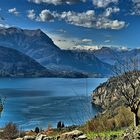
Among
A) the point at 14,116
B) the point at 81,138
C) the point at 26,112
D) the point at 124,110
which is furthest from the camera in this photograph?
the point at 26,112

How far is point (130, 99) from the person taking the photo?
2716cm

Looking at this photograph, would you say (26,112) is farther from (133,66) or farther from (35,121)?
(133,66)

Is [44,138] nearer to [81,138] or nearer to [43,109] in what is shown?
[81,138]

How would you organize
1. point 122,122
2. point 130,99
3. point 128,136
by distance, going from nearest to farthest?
point 128,136
point 130,99
point 122,122

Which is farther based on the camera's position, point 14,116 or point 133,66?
point 14,116

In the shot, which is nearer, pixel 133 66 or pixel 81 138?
pixel 81 138

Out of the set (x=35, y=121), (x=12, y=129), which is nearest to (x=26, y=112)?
(x=35, y=121)

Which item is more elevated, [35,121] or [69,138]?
[69,138]

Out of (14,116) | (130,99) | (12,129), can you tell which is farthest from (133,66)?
(14,116)

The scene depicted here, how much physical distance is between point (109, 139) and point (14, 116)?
456 feet

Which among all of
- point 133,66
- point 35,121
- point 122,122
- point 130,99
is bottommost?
point 35,121

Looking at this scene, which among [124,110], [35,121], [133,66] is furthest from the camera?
[35,121]

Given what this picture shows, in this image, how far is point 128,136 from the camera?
1711 cm

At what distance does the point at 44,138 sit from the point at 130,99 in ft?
27.1
